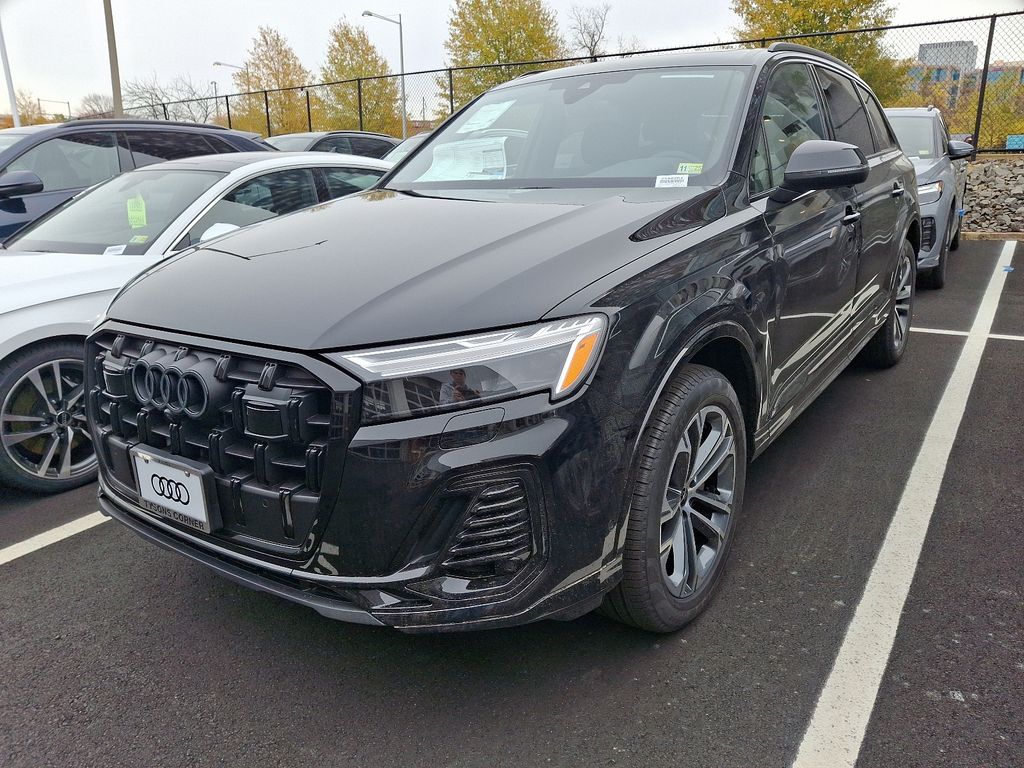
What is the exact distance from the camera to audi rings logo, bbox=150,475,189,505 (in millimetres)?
2082

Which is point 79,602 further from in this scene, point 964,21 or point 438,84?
point 438,84

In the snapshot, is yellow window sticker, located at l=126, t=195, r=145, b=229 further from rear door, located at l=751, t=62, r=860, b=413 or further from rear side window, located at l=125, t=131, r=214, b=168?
rear door, located at l=751, t=62, r=860, b=413

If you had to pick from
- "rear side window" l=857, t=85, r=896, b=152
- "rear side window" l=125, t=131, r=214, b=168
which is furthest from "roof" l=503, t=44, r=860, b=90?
"rear side window" l=125, t=131, r=214, b=168

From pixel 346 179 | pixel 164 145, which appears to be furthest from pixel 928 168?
pixel 164 145

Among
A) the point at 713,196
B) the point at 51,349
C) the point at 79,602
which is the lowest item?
the point at 79,602

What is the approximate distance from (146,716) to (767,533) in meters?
2.19

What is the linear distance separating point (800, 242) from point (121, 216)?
11.1 ft

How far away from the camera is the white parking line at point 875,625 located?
78.5 inches

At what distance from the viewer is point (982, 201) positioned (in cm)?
1174

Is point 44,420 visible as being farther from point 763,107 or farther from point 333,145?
point 333,145

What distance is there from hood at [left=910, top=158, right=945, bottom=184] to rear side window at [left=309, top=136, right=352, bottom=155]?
7185 millimetres

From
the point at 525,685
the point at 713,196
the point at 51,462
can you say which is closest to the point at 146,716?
the point at 525,685

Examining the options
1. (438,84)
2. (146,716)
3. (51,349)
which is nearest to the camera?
(146,716)

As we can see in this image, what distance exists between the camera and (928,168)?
7.29 m
